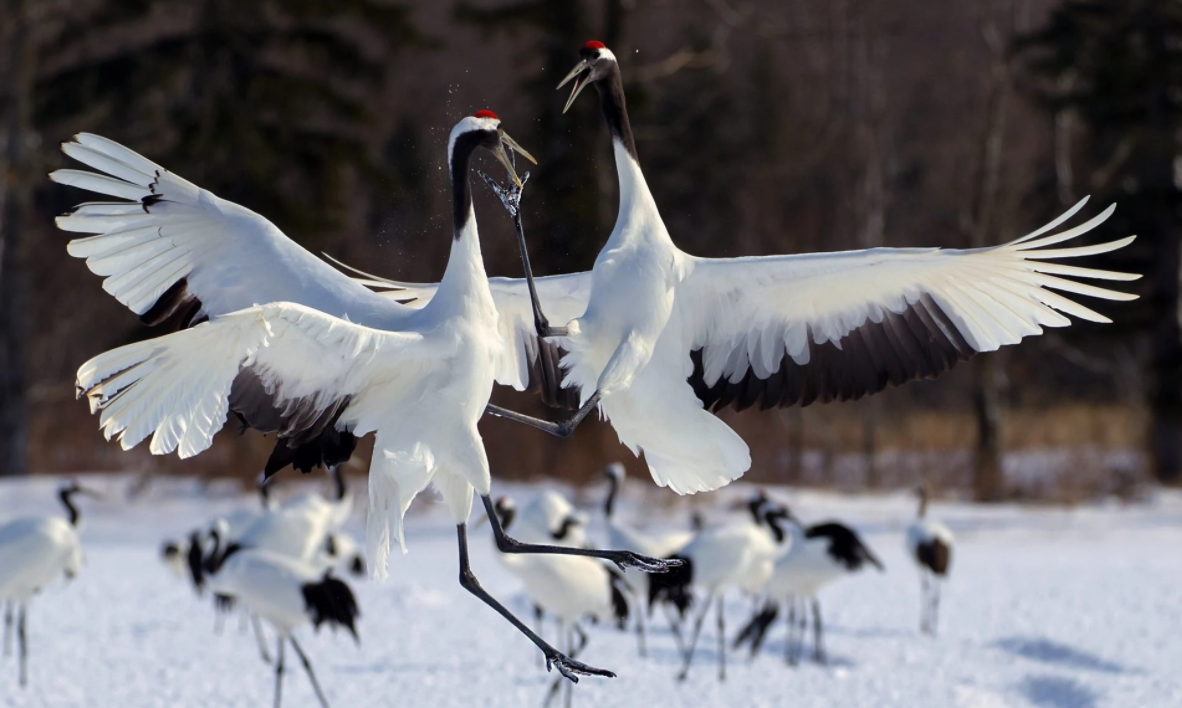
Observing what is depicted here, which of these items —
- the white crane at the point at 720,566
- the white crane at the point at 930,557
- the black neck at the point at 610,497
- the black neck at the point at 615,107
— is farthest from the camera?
the black neck at the point at 610,497

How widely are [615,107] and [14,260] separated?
11.8m

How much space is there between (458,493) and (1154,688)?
378 centimetres

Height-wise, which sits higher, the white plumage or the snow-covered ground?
the white plumage

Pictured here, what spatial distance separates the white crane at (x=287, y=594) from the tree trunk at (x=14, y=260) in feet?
26.9

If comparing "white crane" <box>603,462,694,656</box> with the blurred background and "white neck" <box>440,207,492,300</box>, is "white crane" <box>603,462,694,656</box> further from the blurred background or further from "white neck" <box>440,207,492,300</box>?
the blurred background

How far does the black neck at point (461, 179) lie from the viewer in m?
3.77

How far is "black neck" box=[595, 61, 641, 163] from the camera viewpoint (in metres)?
3.98

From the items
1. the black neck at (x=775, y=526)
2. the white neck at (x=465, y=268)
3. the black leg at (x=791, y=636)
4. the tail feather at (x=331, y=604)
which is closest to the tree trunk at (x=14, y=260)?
the black neck at (x=775, y=526)

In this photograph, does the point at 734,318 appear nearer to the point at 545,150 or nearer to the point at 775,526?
the point at 775,526

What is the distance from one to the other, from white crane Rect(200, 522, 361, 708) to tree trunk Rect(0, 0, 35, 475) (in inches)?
323

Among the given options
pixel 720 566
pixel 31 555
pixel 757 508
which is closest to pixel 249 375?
pixel 720 566

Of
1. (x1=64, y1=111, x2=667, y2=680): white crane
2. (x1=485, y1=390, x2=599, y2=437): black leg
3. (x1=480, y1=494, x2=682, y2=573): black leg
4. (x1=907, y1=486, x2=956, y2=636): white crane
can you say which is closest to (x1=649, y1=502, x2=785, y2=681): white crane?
(x1=907, y1=486, x2=956, y2=636): white crane

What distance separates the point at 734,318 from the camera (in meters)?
4.20

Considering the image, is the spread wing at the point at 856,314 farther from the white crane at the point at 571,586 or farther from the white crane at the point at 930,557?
the white crane at the point at 930,557
